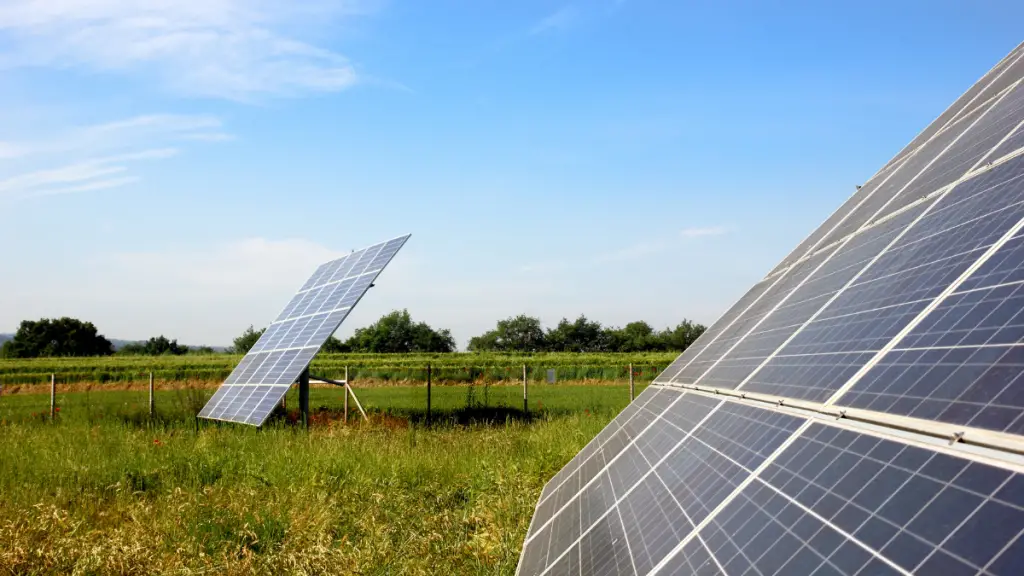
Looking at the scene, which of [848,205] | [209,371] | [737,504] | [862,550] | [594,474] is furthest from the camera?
[209,371]

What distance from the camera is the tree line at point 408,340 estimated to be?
98438mm

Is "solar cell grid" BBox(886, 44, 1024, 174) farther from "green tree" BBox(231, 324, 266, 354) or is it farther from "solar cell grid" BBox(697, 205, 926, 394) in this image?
"green tree" BBox(231, 324, 266, 354)

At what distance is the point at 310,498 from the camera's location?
417 inches

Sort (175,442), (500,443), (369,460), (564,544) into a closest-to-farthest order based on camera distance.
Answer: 1. (564,544)
2. (369,460)
3. (500,443)
4. (175,442)

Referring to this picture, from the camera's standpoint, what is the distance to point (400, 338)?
11069cm

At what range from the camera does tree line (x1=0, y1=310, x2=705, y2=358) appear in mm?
98438

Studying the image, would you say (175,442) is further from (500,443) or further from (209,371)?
(209,371)

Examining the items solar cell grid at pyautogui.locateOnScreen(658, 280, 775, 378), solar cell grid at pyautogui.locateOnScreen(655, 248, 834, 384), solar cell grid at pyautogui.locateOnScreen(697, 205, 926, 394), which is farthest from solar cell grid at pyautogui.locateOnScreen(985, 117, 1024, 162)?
solar cell grid at pyautogui.locateOnScreen(658, 280, 775, 378)

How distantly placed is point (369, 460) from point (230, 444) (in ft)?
13.6

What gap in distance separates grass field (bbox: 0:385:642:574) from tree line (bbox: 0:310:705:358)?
77.3m

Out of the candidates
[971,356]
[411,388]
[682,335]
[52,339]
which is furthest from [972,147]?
[52,339]

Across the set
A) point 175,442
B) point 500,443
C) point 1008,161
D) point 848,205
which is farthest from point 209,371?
point 1008,161

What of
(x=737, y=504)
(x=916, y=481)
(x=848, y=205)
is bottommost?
(x=737, y=504)

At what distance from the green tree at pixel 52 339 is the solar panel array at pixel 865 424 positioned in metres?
104
